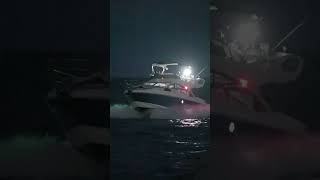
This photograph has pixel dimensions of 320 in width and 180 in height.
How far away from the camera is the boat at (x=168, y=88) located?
3.52 metres

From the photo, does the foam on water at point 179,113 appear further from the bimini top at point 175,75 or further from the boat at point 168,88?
the bimini top at point 175,75

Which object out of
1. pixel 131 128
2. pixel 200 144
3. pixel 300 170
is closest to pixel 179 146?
pixel 200 144

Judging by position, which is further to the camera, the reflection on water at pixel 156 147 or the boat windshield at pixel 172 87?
the boat windshield at pixel 172 87

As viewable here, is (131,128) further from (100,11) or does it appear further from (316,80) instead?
(316,80)

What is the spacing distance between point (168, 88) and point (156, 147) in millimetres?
469

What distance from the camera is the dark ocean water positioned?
3.43 meters

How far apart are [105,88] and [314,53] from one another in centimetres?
171

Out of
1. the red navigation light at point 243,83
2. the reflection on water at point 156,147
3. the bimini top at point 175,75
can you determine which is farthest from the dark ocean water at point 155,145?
the red navigation light at point 243,83

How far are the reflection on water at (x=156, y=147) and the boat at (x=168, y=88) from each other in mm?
134

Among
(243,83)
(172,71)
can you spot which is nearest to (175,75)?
(172,71)

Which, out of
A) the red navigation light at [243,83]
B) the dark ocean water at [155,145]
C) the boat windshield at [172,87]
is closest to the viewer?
the dark ocean water at [155,145]

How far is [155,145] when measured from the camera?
350 cm

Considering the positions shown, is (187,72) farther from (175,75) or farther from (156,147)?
(156,147)

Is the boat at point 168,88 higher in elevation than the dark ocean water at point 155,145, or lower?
higher
